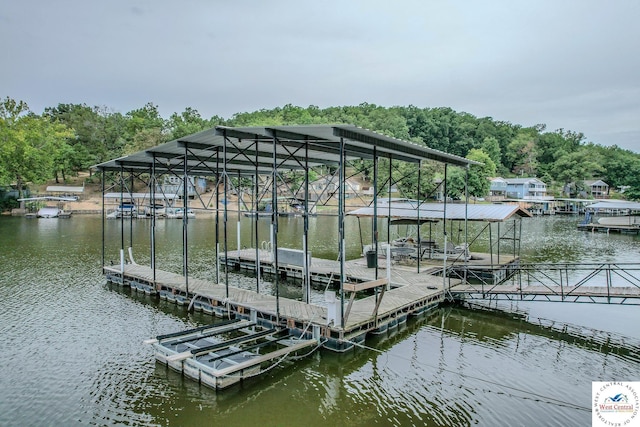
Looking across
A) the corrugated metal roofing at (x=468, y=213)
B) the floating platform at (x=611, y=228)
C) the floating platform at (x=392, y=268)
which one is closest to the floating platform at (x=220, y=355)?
the floating platform at (x=392, y=268)

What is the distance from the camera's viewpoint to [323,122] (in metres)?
73.8

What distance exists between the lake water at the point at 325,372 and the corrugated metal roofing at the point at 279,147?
5.29 metres

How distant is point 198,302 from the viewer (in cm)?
1321

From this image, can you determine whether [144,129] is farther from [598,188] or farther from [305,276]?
[598,188]

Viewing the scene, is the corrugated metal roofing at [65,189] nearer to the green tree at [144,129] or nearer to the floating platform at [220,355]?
the green tree at [144,129]

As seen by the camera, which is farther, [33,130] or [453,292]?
[33,130]

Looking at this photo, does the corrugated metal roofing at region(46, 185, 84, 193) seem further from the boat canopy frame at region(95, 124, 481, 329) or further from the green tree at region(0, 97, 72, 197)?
the boat canopy frame at region(95, 124, 481, 329)

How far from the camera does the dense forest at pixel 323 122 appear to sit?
50.1 metres

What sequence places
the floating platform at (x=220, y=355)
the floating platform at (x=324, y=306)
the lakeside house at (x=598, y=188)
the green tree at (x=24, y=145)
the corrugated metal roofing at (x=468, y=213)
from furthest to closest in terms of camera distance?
the lakeside house at (x=598, y=188)
the green tree at (x=24, y=145)
the corrugated metal roofing at (x=468, y=213)
the floating platform at (x=324, y=306)
the floating platform at (x=220, y=355)

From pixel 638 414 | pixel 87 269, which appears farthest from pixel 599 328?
pixel 87 269

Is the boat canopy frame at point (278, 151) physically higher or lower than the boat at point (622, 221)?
higher

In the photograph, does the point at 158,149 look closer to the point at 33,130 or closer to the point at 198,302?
the point at 198,302

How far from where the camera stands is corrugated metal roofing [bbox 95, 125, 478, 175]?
34.7 feet

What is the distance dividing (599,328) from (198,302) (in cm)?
1211
